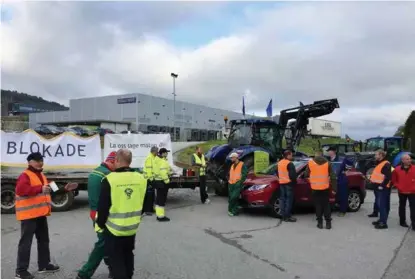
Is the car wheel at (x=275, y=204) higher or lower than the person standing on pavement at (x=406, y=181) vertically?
lower

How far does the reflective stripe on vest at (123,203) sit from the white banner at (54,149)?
331 inches

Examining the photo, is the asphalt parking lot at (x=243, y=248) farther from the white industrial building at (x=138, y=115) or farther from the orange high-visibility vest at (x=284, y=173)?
the white industrial building at (x=138, y=115)

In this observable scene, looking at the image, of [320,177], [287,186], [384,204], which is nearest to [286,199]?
[287,186]

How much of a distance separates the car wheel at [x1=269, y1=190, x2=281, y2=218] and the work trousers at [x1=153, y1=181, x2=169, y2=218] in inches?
104

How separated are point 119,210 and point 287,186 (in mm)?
6245

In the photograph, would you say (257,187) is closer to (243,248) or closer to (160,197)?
(160,197)

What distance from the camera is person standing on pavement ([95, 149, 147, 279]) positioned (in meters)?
4.15

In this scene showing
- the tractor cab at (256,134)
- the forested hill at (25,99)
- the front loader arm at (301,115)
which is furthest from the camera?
the forested hill at (25,99)

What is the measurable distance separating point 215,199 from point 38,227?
27.3ft

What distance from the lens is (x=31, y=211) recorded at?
548 cm

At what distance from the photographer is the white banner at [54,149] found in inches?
452

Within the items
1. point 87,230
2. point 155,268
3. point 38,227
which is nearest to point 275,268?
point 155,268

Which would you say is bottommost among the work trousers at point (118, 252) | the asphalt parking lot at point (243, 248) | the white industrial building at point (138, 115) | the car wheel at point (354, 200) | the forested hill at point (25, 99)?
the asphalt parking lot at point (243, 248)

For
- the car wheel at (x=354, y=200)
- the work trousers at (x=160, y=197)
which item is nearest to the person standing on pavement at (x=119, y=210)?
the work trousers at (x=160, y=197)
